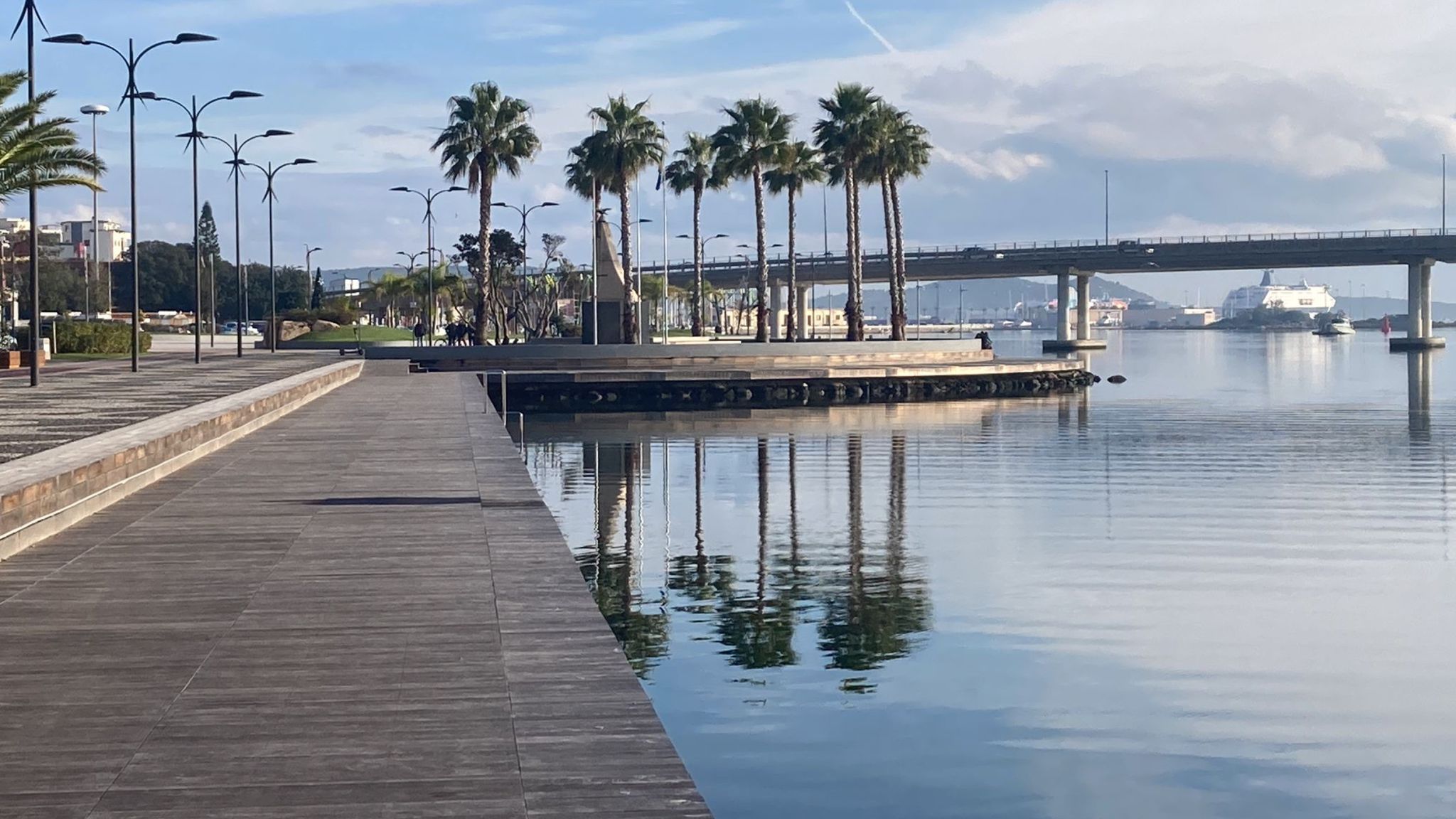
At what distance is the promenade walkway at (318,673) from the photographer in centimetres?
705

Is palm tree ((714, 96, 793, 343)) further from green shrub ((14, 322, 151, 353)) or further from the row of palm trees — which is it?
green shrub ((14, 322, 151, 353))

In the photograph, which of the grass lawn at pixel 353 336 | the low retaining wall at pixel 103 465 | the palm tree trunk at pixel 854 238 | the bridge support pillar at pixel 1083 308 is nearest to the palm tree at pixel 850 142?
the palm tree trunk at pixel 854 238

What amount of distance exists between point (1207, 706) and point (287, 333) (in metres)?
90.6

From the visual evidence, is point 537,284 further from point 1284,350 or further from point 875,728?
point 875,728

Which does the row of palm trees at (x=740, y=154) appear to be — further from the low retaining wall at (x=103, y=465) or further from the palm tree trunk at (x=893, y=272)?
the low retaining wall at (x=103, y=465)

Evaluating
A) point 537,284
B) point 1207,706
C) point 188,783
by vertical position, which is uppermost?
point 537,284

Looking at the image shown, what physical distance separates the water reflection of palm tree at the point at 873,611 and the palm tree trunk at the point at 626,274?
161 ft

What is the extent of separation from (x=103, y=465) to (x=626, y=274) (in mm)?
64076

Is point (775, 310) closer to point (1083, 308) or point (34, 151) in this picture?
point (1083, 308)

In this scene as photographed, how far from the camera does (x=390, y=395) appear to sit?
42.4 metres

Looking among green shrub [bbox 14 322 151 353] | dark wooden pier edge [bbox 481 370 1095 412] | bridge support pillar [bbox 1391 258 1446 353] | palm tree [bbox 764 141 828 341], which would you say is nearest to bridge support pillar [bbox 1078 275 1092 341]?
bridge support pillar [bbox 1391 258 1446 353]

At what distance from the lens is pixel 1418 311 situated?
482 feet

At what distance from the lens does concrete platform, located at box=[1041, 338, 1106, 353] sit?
6063 inches

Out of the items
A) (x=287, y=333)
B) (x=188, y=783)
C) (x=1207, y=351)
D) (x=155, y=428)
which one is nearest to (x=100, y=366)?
(x=155, y=428)
